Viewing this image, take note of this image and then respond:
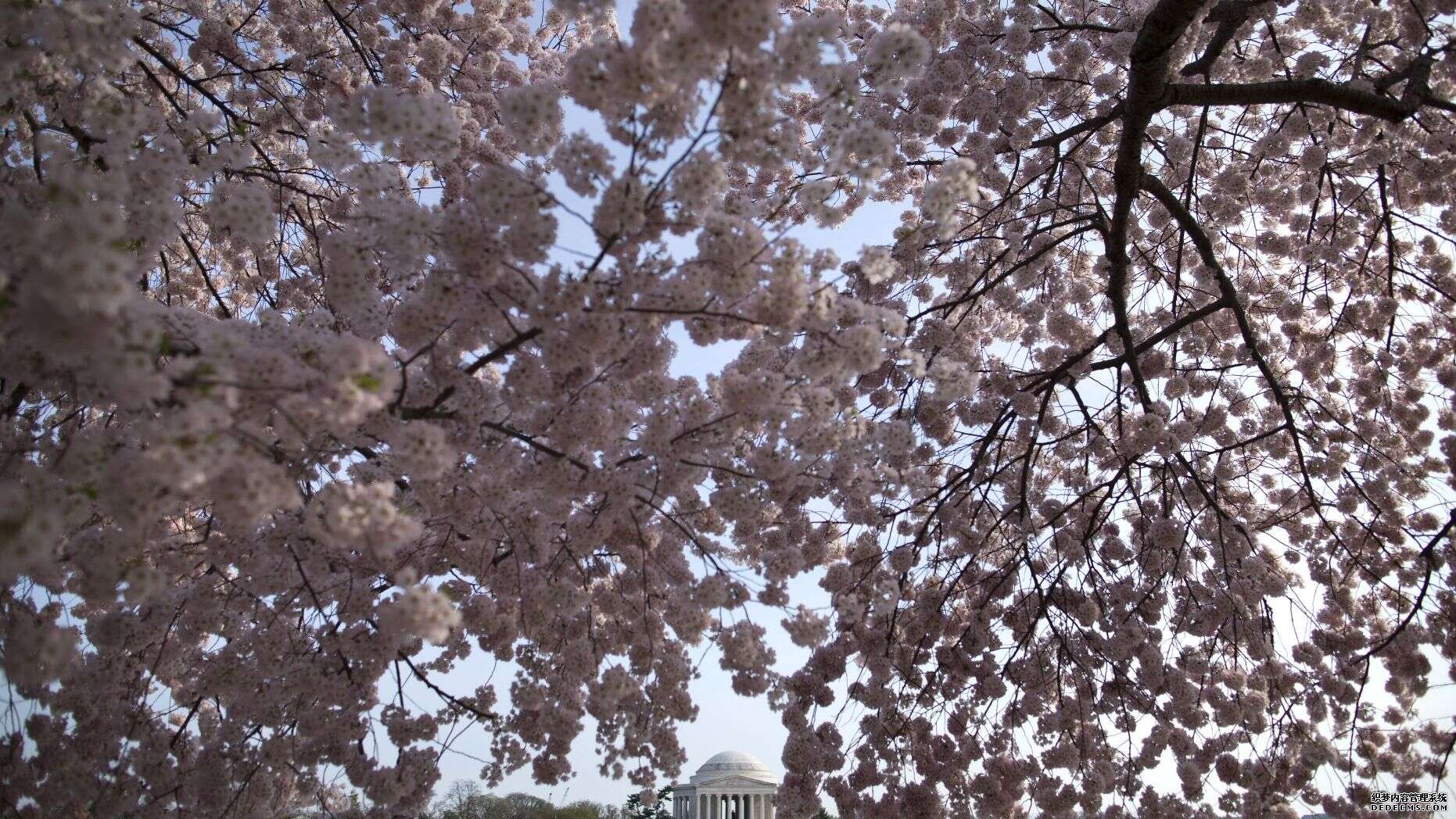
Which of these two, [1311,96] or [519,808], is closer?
[1311,96]

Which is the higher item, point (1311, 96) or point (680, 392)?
point (1311, 96)

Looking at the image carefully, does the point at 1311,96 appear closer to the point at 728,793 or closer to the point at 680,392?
the point at 680,392

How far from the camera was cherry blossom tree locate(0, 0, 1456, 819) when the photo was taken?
8.97 feet

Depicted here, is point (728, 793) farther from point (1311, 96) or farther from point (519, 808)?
point (1311, 96)

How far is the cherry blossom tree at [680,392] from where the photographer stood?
2.73 metres

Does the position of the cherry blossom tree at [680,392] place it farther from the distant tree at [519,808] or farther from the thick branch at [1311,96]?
the distant tree at [519,808]

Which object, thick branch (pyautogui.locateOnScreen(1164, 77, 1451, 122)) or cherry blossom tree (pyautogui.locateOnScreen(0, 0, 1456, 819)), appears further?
thick branch (pyautogui.locateOnScreen(1164, 77, 1451, 122))

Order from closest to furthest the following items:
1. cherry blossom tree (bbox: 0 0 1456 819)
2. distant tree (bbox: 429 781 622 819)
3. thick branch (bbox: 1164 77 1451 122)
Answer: cherry blossom tree (bbox: 0 0 1456 819) < thick branch (bbox: 1164 77 1451 122) < distant tree (bbox: 429 781 622 819)

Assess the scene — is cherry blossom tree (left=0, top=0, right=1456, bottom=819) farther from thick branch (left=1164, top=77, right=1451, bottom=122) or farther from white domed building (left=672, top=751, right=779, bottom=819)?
white domed building (left=672, top=751, right=779, bottom=819)

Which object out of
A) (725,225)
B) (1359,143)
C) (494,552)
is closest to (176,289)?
(494,552)

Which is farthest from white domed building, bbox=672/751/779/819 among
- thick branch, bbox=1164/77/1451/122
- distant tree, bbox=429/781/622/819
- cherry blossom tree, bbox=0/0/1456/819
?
thick branch, bbox=1164/77/1451/122

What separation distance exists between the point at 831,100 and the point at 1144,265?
522cm

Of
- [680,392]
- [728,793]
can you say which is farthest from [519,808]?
[680,392]

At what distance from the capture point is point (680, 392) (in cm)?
452
